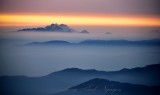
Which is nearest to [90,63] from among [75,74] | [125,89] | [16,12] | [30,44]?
[75,74]

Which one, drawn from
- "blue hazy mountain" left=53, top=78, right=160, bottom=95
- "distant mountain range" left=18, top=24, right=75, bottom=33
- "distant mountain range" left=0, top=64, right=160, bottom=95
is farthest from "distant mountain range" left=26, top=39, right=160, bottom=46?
"blue hazy mountain" left=53, top=78, right=160, bottom=95

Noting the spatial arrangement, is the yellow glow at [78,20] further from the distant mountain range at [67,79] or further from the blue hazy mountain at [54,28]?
the distant mountain range at [67,79]

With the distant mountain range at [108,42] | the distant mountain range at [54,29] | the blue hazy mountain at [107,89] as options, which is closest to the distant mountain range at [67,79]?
the blue hazy mountain at [107,89]

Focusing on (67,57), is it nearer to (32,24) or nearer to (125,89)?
(32,24)

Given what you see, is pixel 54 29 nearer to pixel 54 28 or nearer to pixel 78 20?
pixel 54 28

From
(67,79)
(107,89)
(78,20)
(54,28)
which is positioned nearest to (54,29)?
(54,28)
